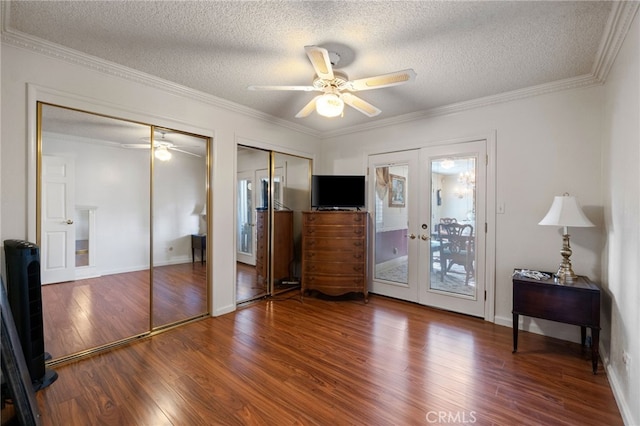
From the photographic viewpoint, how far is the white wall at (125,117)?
2.01m

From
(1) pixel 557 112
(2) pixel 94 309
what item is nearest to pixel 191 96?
(2) pixel 94 309

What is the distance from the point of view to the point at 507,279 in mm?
3025

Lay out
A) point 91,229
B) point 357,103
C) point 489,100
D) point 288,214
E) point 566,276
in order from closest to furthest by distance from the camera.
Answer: point 566,276
point 357,103
point 91,229
point 489,100
point 288,214

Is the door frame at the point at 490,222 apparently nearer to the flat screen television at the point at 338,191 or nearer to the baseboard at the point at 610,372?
the baseboard at the point at 610,372

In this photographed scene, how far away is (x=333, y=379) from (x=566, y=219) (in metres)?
2.31

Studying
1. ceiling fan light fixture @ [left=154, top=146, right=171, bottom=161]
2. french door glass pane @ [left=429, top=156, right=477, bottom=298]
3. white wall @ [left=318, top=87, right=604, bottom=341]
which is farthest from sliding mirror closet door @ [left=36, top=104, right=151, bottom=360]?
white wall @ [left=318, top=87, right=604, bottom=341]

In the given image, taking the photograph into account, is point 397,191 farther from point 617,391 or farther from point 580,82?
point 617,391

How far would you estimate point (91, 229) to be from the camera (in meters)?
2.74

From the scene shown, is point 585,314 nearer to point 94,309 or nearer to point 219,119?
point 219,119

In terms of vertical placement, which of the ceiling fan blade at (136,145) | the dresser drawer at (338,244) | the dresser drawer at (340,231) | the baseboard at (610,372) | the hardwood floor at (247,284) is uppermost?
the ceiling fan blade at (136,145)

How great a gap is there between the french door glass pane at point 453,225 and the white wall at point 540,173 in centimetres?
27

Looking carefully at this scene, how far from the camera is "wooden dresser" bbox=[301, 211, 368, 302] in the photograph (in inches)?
149

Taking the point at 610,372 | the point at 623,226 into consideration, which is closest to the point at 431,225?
the point at 623,226

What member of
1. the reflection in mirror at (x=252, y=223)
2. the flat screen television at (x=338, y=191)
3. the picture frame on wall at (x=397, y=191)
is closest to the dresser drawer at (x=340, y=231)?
the flat screen television at (x=338, y=191)
